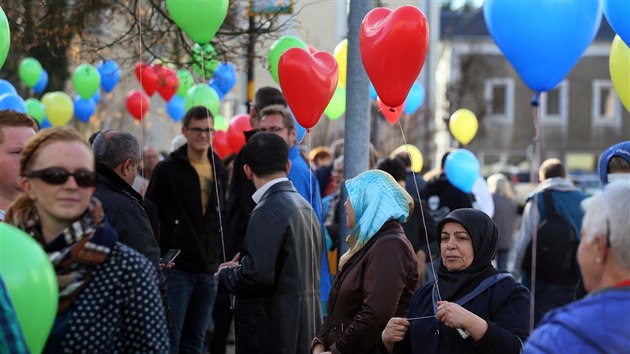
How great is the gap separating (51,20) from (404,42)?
4334 millimetres

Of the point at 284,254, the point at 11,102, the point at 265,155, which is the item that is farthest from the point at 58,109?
the point at 284,254

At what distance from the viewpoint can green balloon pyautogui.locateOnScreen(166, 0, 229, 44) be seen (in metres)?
6.83

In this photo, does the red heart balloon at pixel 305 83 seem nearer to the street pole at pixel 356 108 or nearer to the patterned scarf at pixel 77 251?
the street pole at pixel 356 108

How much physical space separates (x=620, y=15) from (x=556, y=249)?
350cm

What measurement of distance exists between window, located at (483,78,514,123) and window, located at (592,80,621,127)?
3.99 meters

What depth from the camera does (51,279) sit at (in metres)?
3.01

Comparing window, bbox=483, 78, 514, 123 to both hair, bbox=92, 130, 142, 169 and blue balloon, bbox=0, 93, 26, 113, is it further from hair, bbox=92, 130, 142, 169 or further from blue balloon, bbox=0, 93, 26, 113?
hair, bbox=92, 130, 142, 169

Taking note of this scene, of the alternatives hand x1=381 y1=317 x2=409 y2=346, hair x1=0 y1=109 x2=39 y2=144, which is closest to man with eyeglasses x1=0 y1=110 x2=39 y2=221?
hair x1=0 y1=109 x2=39 y2=144

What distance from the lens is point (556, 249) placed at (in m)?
8.83

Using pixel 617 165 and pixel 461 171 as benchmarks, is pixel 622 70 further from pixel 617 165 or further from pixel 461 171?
pixel 461 171

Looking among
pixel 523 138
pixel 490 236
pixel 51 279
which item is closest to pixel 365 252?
pixel 490 236

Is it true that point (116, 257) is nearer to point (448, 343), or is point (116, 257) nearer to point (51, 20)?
point (448, 343)

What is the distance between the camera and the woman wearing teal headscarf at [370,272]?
199 inches

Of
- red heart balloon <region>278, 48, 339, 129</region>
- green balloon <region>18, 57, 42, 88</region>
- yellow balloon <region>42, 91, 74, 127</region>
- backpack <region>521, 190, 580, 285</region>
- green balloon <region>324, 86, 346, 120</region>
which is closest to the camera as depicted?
red heart balloon <region>278, 48, 339, 129</region>
